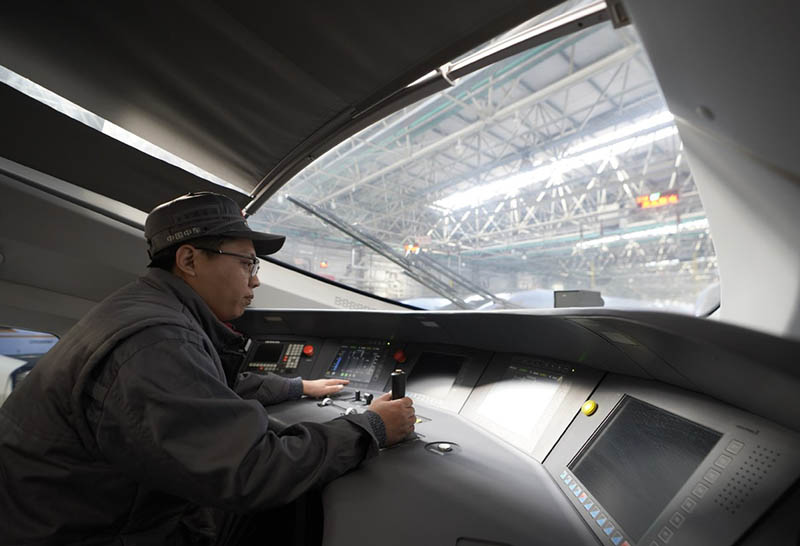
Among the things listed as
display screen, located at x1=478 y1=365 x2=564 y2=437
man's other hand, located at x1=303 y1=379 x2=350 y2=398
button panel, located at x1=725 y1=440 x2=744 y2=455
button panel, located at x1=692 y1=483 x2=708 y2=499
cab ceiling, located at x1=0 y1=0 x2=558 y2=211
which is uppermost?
cab ceiling, located at x1=0 y1=0 x2=558 y2=211

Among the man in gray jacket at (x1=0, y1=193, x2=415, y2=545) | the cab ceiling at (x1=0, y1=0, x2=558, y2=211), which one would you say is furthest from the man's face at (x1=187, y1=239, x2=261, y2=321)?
the cab ceiling at (x1=0, y1=0, x2=558, y2=211)

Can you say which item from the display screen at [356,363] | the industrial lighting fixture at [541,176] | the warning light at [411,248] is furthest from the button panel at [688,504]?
the industrial lighting fixture at [541,176]

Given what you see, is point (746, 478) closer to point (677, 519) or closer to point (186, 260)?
Result: point (677, 519)

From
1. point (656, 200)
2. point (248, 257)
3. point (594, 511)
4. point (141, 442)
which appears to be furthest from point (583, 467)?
point (656, 200)

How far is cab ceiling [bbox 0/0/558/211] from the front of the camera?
3.93ft

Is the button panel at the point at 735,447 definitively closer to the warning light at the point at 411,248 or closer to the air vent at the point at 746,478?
the air vent at the point at 746,478

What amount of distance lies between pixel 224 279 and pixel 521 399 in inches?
51.6

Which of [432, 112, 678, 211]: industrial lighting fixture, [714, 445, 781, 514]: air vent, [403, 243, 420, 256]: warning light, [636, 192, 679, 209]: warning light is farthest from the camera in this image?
[432, 112, 678, 211]: industrial lighting fixture

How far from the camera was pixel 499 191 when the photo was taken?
3.05 meters

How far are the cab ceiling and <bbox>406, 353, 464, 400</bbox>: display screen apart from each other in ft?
4.81

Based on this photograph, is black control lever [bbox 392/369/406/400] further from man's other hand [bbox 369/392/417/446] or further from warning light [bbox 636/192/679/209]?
warning light [bbox 636/192/679/209]

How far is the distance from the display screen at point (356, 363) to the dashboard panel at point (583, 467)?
89 centimetres

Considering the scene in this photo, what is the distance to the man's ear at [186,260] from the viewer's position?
1.35m

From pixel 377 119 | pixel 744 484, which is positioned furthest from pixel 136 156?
pixel 744 484
